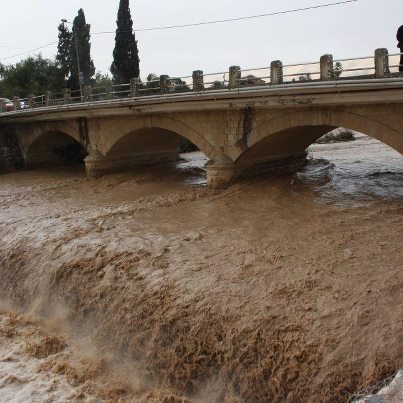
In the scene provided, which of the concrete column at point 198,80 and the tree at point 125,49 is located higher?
the tree at point 125,49

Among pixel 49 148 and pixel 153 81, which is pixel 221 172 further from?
pixel 49 148

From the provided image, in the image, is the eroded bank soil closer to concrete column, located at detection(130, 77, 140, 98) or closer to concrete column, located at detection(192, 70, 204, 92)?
concrete column, located at detection(192, 70, 204, 92)

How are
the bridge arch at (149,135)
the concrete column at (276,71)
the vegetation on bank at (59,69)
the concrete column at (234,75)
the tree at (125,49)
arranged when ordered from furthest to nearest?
1. the vegetation on bank at (59,69)
2. the tree at (125,49)
3. the bridge arch at (149,135)
4. the concrete column at (234,75)
5. the concrete column at (276,71)

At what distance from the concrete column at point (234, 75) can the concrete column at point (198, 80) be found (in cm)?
138

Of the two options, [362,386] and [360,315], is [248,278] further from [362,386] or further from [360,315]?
[362,386]

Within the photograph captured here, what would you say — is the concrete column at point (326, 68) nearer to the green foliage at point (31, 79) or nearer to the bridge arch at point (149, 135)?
the bridge arch at point (149, 135)

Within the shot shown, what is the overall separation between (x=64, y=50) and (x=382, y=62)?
32.7 m

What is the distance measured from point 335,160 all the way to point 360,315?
48.1ft

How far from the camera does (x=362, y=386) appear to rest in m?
5.83

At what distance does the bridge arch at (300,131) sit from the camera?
39.0 feet

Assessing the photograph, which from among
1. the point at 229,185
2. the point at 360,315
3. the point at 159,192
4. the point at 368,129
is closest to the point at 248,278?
the point at 360,315

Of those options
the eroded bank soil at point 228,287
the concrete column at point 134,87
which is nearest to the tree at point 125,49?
the concrete column at point 134,87

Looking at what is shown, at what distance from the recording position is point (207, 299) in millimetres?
7977

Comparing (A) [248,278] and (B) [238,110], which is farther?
(B) [238,110]
